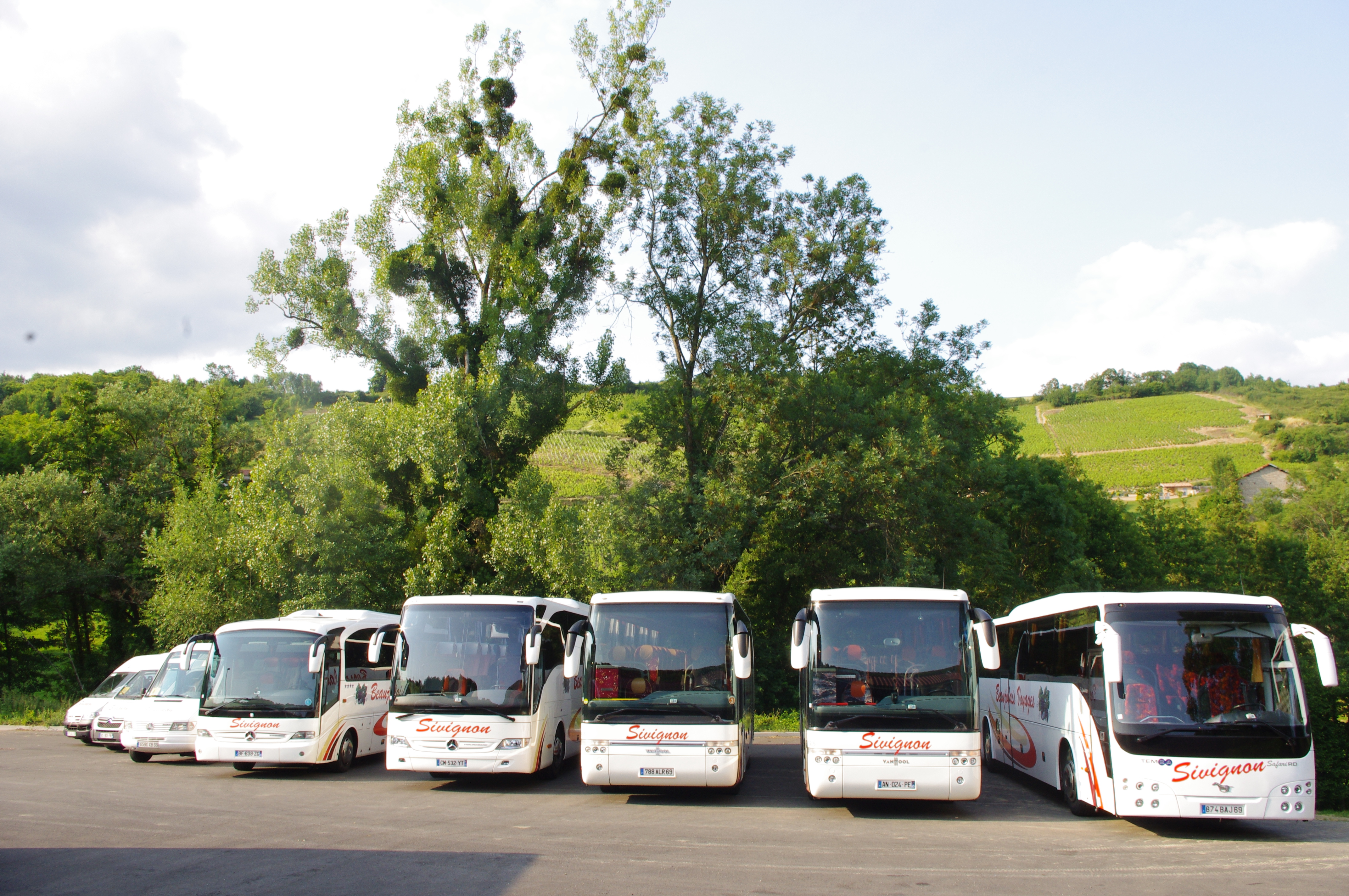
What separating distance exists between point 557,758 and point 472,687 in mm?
2629

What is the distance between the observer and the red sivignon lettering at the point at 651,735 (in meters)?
12.0

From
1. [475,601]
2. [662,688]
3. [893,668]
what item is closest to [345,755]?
[475,601]

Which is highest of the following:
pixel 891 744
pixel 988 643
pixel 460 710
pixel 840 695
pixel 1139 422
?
pixel 1139 422

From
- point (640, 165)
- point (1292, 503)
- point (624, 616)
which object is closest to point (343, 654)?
point (624, 616)

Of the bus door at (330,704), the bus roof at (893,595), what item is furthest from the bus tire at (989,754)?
the bus door at (330,704)

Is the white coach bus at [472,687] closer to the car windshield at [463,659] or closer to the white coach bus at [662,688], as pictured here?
the car windshield at [463,659]

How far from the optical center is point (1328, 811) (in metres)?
13.4

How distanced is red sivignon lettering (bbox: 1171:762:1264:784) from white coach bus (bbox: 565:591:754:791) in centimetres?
513

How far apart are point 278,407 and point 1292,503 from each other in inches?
2896

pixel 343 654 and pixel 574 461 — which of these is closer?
pixel 343 654

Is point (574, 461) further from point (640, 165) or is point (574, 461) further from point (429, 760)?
point (429, 760)

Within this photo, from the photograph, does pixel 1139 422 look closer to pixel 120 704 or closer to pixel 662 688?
pixel 662 688

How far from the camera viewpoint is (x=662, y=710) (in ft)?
39.8

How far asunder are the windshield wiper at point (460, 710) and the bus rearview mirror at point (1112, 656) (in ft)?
26.8
